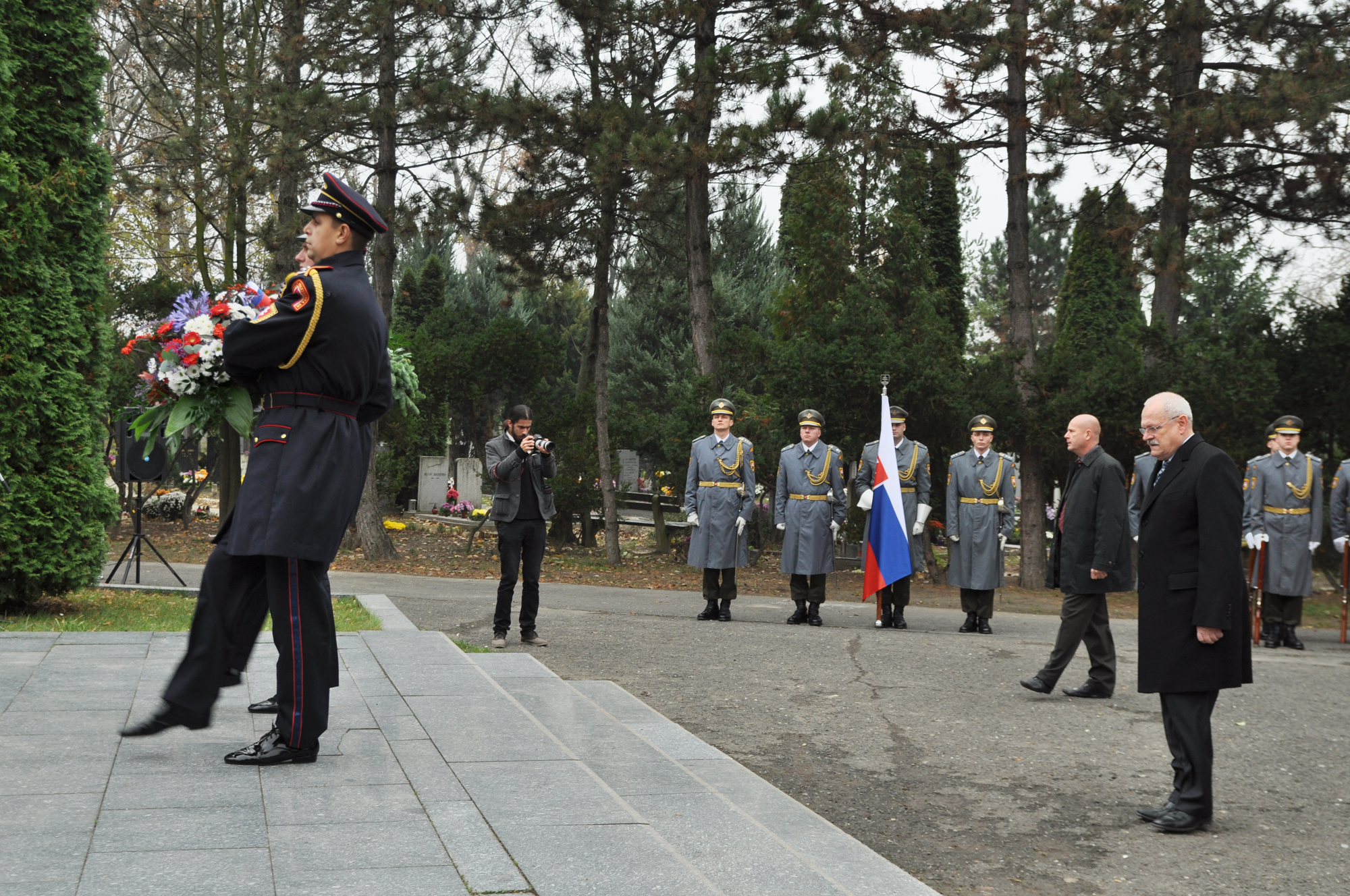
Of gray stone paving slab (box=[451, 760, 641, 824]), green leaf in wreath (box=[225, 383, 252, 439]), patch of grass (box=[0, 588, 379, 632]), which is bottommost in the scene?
patch of grass (box=[0, 588, 379, 632])

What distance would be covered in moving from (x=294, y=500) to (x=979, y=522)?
8.43m

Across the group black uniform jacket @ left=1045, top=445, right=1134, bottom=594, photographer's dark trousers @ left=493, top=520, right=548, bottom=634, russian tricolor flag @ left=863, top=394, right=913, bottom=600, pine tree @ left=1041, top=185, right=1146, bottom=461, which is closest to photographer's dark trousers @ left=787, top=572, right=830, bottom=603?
russian tricolor flag @ left=863, top=394, right=913, bottom=600

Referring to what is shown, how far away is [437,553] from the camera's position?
784 inches

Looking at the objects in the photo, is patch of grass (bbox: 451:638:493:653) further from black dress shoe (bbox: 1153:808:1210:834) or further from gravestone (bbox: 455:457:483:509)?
gravestone (bbox: 455:457:483:509)

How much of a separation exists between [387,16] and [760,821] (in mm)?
16425

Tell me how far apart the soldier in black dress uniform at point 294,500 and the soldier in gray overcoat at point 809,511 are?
25.0 feet

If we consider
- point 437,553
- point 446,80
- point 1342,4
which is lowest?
point 437,553

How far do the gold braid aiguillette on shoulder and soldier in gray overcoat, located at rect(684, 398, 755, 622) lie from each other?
7.44 meters

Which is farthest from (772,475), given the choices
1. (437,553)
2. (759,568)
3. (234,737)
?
(234,737)

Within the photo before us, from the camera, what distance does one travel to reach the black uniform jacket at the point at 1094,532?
25.6 ft

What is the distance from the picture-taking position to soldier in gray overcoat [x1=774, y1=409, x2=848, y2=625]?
38.0ft

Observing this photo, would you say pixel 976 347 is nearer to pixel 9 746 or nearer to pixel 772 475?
pixel 772 475

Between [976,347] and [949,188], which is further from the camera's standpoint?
[976,347]

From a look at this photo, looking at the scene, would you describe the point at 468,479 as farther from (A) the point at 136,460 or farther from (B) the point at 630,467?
(A) the point at 136,460
